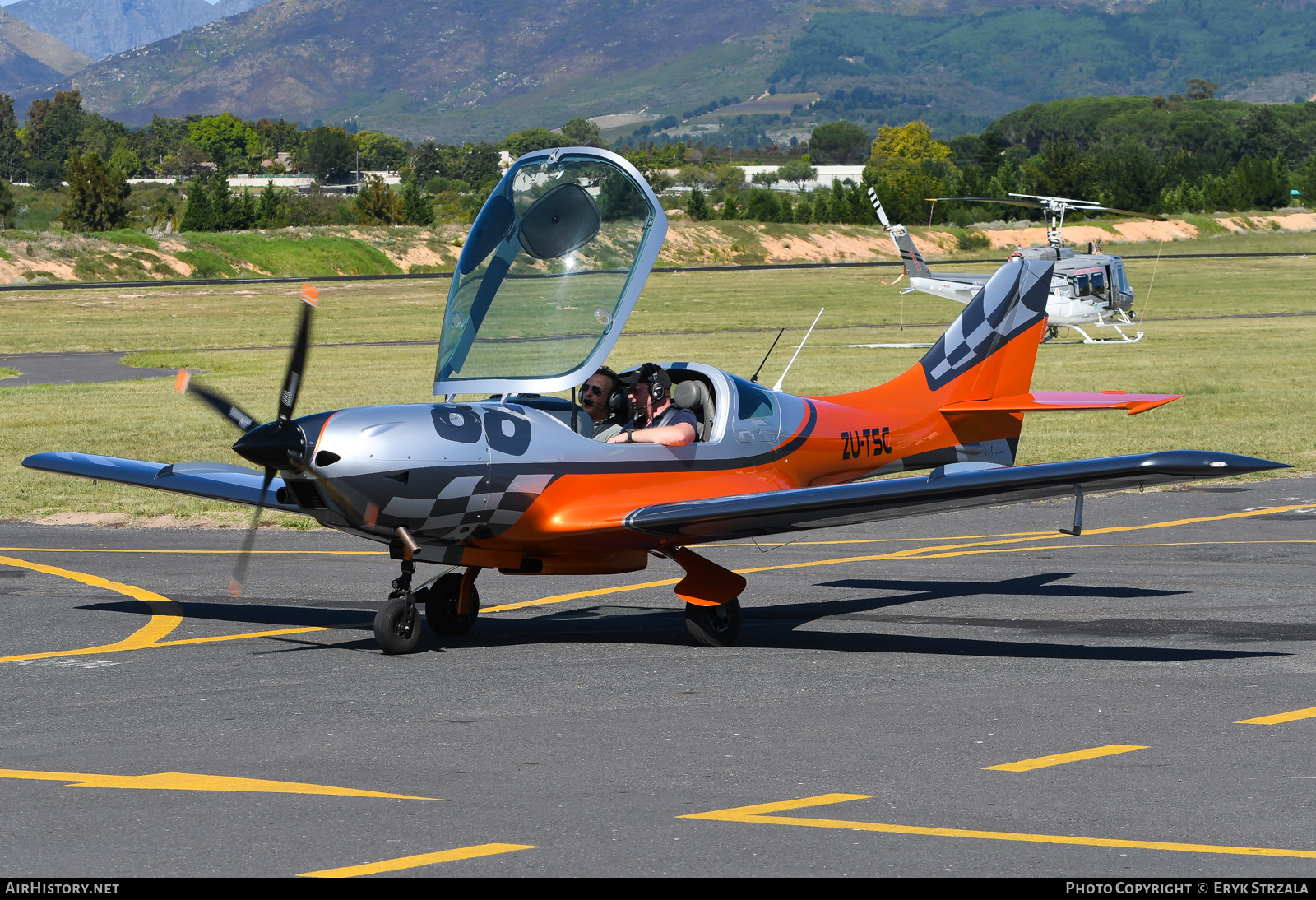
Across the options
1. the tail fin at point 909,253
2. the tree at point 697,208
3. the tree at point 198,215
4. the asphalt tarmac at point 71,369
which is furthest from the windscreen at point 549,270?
the tree at point 697,208

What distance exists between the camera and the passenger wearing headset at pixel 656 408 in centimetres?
1178

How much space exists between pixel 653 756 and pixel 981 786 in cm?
178

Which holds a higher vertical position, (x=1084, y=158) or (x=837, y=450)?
(x=1084, y=158)

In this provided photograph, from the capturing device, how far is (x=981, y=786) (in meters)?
7.38

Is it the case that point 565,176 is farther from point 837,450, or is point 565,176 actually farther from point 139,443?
point 139,443

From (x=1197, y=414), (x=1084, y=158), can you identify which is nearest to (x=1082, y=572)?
(x=1197, y=414)

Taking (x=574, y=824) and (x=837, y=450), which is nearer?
(x=574, y=824)

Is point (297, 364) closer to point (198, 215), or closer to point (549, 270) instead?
point (549, 270)

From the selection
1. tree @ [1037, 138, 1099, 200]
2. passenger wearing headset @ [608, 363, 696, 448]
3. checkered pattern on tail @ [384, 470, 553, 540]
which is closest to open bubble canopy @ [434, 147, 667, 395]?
passenger wearing headset @ [608, 363, 696, 448]

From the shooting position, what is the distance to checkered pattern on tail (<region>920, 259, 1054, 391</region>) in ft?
45.4

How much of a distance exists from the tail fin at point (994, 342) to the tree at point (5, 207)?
337 feet

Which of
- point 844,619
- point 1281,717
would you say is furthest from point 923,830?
point 844,619

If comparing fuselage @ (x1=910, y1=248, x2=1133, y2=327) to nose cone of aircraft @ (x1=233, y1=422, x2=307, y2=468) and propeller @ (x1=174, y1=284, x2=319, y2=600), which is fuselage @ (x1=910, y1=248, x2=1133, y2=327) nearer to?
propeller @ (x1=174, y1=284, x2=319, y2=600)

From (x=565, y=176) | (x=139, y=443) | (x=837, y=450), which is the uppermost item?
(x=565, y=176)
